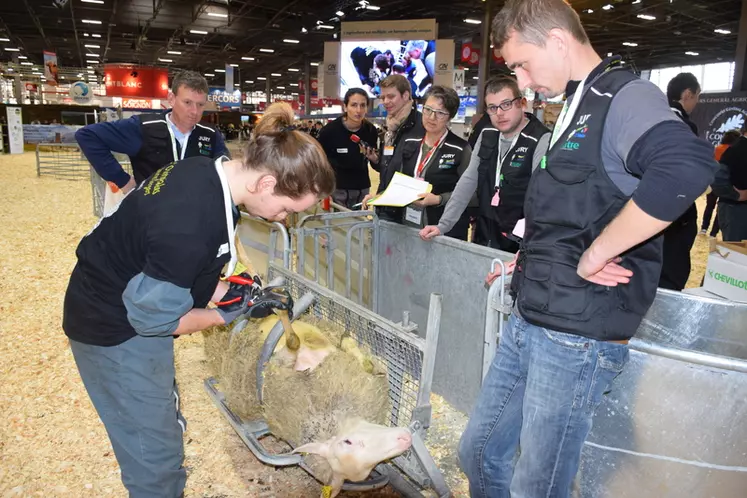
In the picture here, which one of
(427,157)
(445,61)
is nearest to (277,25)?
(445,61)

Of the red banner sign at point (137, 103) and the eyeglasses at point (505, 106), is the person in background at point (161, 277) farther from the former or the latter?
the red banner sign at point (137, 103)

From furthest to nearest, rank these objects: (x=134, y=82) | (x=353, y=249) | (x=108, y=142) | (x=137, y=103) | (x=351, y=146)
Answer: (x=137, y=103), (x=134, y=82), (x=351, y=146), (x=353, y=249), (x=108, y=142)

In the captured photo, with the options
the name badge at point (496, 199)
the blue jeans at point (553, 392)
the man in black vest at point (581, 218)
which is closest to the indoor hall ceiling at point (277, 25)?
the name badge at point (496, 199)

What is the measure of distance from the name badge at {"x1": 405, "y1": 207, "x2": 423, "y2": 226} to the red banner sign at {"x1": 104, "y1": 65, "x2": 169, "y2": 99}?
29590 mm

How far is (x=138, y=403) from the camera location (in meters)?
1.78

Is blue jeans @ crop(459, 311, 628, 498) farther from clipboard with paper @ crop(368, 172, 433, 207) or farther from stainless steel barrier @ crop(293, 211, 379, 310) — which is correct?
stainless steel barrier @ crop(293, 211, 379, 310)

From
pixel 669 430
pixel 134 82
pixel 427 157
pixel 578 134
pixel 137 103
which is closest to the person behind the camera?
pixel 578 134

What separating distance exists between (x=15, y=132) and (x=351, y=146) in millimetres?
21456

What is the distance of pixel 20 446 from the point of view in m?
2.91

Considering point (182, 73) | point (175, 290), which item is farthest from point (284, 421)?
point (182, 73)

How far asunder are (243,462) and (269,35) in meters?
25.8

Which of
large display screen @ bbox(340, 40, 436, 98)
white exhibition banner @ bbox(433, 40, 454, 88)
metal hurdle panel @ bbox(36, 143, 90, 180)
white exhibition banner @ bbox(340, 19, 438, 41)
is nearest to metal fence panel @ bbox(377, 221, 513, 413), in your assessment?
large display screen @ bbox(340, 40, 436, 98)

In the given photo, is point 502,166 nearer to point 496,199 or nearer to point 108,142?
point 496,199

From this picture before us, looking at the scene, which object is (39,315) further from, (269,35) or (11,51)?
(11,51)
